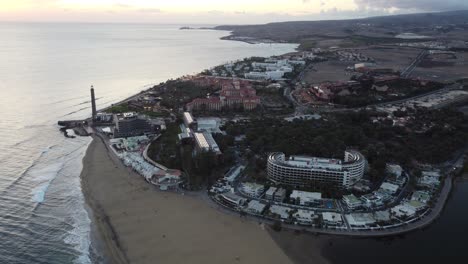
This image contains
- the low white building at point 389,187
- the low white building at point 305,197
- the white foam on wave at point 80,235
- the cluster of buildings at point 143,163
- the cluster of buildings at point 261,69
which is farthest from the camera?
the cluster of buildings at point 261,69

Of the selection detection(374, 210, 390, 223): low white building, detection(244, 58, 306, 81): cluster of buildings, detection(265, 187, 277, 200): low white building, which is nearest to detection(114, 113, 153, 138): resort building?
detection(265, 187, 277, 200): low white building

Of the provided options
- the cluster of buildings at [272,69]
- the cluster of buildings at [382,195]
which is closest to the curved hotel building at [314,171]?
the cluster of buildings at [382,195]

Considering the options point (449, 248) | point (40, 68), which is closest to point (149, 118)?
point (449, 248)

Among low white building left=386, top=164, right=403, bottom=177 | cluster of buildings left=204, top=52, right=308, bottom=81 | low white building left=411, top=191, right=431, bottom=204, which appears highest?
cluster of buildings left=204, top=52, right=308, bottom=81

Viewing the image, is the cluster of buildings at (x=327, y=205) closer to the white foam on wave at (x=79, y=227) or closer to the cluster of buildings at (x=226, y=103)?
the white foam on wave at (x=79, y=227)

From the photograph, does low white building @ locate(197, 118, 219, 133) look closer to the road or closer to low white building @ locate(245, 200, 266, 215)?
low white building @ locate(245, 200, 266, 215)

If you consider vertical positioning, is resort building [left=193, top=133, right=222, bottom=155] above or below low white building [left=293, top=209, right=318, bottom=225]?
above
